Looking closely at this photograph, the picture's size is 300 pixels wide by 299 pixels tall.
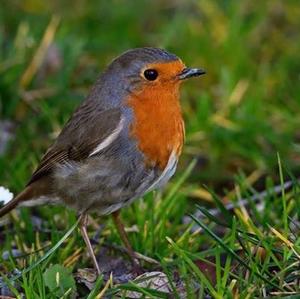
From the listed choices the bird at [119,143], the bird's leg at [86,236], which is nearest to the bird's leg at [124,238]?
the bird at [119,143]

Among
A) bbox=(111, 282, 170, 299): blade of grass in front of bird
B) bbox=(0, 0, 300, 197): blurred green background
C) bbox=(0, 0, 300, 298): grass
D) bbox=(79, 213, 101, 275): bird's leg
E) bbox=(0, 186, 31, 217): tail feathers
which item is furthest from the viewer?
bbox=(0, 0, 300, 197): blurred green background

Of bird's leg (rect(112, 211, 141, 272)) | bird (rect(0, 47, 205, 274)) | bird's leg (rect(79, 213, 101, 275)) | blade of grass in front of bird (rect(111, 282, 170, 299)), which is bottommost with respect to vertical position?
bird's leg (rect(112, 211, 141, 272))

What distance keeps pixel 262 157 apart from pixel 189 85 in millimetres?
1020

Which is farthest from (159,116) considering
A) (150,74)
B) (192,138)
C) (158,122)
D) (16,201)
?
(192,138)

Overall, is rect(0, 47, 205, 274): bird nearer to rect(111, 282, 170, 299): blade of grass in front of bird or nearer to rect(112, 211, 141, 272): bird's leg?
rect(112, 211, 141, 272): bird's leg

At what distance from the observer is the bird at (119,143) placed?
4.04m

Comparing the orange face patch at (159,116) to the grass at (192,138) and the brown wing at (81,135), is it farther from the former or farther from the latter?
the grass at (192,138)

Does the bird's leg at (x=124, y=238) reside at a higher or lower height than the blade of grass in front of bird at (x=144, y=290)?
lower

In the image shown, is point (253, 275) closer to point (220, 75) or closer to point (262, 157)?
point (262, 157)

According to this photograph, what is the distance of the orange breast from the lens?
4.04 metres

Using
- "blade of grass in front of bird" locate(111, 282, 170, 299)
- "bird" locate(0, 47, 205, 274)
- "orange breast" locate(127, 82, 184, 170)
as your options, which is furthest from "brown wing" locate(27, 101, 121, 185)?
"blade of grass in front of bird" locate(111, 282, 170, 299)

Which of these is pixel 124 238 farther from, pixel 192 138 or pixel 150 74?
pixel 192 138

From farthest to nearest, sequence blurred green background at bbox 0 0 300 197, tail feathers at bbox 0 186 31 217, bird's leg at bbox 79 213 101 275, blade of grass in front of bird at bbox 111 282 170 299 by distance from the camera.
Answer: blurred green background at bbox 0 0 300 197 → tail feathers at bbox 0 186 31 217 → bird's leg at bbox 79 213 101 275 → blade of grass in front of bird at bbox 111 282 170 299

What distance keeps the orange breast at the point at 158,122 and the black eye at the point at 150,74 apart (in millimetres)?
40
